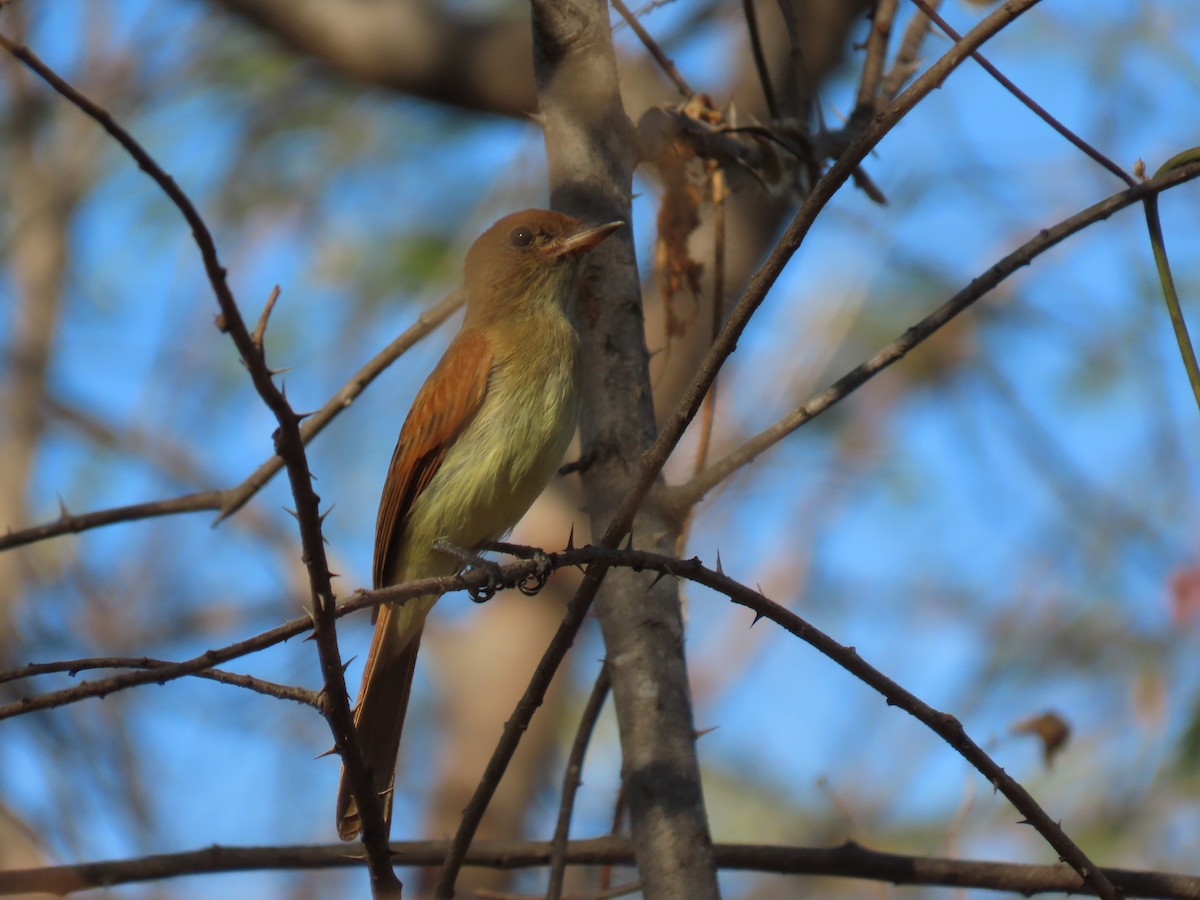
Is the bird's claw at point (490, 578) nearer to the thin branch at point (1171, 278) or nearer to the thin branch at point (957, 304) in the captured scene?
the thin branch at point (957, 304)

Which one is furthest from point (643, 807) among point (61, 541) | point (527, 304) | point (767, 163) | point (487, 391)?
point (61, 541)

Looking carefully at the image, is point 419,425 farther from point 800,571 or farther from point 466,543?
point 800,571

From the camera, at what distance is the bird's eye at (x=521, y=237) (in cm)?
448

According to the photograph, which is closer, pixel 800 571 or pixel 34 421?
pixel 34 421

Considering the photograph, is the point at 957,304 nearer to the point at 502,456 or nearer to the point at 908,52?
the point at 502,456

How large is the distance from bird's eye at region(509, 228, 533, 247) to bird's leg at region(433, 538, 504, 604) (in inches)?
46.0

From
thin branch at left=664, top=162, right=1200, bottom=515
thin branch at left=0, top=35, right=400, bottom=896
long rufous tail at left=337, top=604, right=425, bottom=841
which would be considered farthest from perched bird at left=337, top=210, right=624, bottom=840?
thin branch at left=0, top=35, right=400, bottom=896

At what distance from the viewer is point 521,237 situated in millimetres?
4516

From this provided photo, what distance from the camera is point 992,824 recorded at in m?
7.40

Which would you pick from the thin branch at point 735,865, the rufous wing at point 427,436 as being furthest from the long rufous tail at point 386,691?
the thin branch at point 735,865

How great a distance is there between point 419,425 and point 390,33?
4178 millimetres

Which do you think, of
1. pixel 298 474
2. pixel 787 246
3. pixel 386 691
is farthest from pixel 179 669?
pixel 386 691

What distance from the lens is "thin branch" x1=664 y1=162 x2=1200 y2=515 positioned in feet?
8.87

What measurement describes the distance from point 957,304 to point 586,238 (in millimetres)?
1305
